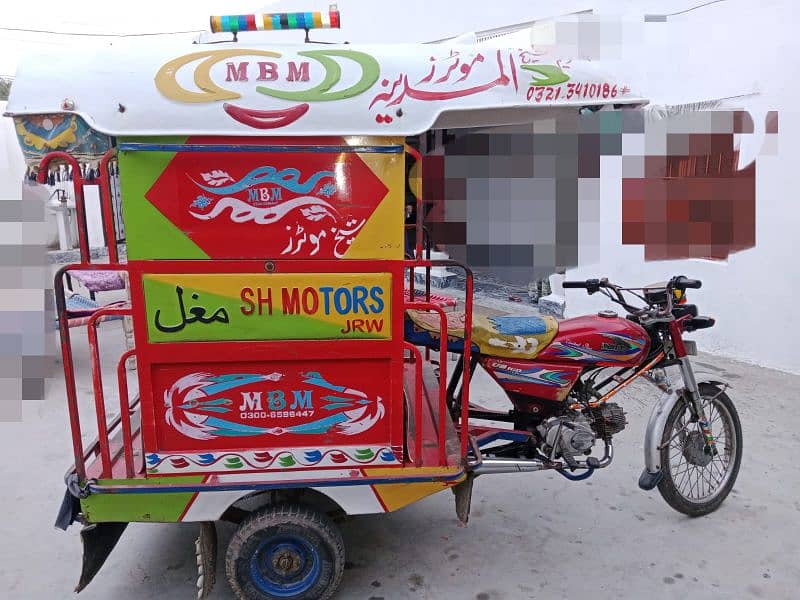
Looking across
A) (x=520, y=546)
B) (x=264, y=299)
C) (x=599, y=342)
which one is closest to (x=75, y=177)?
(x=264, y=299)

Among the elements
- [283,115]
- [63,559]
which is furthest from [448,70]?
[63,559]

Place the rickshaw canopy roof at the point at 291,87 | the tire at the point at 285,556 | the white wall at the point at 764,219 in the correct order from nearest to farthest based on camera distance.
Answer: the rickshaw canopy roof at the point at 291,87, the tire at the point at 285,556, the white wall at the point at 764,219

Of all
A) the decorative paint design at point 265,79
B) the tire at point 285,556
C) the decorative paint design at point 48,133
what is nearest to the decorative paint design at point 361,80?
the decorative paint design at point 265,79

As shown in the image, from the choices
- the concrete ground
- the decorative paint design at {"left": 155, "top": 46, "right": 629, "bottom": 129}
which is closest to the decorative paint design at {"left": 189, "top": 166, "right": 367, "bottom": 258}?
the decorative paint design at {"left": 155, "top": 46, "right": 629, "bottom": 129}

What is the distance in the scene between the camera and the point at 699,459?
3117 millimetres

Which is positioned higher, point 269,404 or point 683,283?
point 683,283

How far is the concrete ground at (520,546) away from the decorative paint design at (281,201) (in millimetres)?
1521

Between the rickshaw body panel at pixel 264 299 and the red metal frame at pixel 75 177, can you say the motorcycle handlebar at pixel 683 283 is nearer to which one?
the rickshaw body panel at pixel 264 299

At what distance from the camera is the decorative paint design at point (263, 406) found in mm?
2289

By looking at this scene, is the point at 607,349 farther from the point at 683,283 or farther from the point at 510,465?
the point at 510,465

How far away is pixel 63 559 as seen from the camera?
2.87m

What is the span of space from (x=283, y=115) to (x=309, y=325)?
0.75 meters

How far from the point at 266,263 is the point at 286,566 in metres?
1.25

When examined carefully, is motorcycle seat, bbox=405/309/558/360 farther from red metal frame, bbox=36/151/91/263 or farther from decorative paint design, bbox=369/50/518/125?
red metal frame, bbox=36/151/91/263
